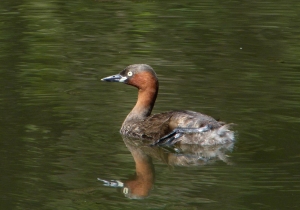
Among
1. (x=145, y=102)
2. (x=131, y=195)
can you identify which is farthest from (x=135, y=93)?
(x=131, y=195)

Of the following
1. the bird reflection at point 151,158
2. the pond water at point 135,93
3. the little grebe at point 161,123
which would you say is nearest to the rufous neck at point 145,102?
the little grebe at point 161,123

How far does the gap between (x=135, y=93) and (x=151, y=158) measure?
243cm

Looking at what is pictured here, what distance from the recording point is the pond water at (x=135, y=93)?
5824mm

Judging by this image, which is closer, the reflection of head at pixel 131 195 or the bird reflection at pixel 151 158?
the reflection of head at pixel 131 195

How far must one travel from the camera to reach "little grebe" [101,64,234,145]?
23.2 feet

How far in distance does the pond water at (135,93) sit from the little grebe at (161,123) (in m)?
0.16

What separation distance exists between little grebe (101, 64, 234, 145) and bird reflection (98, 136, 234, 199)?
80 millimetres

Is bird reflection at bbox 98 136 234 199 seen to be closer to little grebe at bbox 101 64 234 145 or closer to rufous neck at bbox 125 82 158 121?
little grebe at bbox 101 64 234 145

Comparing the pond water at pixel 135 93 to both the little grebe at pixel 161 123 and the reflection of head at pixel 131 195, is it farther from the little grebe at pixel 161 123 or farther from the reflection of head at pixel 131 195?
the little grebe at pixel 161 123

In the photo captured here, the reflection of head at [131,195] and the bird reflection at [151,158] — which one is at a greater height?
the reflection of head at [131,195]

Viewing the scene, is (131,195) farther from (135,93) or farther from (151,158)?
(135,93)

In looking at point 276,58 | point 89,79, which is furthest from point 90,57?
point 276,58

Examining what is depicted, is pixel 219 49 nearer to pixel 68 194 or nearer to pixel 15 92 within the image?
pixel 15 92

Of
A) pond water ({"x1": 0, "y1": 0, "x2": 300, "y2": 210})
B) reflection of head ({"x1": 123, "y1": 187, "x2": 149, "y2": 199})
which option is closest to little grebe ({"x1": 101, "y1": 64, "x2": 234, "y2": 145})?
pond water ({"x1": 0, "y1": 0, "x2": 300, "y2": 210})
